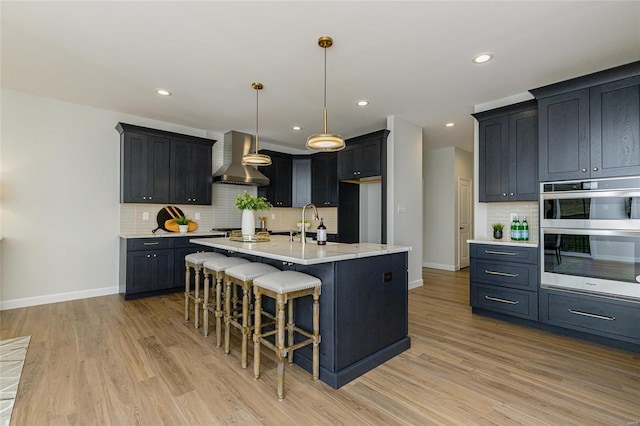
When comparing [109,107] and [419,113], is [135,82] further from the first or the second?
[419,113]

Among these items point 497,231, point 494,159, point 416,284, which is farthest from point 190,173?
point 497,231

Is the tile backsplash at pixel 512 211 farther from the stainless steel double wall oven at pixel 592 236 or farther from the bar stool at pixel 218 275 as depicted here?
the bar stool at pixel 218 275

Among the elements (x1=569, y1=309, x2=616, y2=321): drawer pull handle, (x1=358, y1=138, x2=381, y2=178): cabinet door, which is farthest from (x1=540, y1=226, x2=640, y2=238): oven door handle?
(x1=358, y1=138, x2=381, y2=178): cabinet door

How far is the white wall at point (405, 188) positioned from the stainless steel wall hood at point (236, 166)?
2299 millimetres

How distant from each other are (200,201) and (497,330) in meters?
4.63

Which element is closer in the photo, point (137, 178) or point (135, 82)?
point (135, 82)

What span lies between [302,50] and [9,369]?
349cm

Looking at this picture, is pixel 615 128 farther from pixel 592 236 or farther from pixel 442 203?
pixel 442 203

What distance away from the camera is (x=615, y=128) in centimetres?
284

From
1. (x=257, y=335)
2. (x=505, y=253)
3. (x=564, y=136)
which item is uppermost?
(x=564, y=136)

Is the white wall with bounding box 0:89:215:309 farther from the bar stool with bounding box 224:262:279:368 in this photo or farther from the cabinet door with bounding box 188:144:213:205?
the bar stool with bounding box 224:262:279:368

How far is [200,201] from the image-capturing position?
17.1ft

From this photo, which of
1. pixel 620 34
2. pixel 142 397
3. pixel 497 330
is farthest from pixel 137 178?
pixel 620 34

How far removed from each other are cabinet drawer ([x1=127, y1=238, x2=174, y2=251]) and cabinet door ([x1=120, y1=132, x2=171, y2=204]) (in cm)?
63
